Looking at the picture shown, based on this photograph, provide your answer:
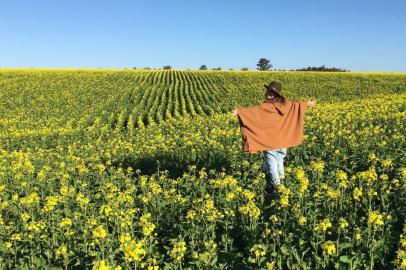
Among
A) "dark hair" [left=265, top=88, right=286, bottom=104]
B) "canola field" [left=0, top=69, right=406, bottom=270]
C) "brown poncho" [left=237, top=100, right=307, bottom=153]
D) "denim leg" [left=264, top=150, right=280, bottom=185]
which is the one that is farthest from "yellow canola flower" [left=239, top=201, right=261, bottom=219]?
"dark hair" [left=265, top=88, right=286, bottom=104]

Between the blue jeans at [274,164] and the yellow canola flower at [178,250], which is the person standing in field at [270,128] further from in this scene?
the yellow canola flower at [178,250]

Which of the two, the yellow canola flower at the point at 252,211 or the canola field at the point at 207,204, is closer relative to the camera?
the canola field at the point at 207,204

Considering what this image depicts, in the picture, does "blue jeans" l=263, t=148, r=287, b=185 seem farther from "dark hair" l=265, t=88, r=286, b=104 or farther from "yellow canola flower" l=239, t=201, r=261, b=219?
Answer: "yellow canola flower" l=239, t=201, r=261, b=219

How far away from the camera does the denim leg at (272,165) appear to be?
7.83m

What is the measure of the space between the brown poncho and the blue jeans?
0.15m

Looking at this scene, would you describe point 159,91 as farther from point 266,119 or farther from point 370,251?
point 370,251

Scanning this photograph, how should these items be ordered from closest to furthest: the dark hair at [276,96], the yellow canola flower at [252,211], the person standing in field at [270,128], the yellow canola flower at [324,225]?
the yellow canola flower at [324,225] → the yellow canola flower at [252,211] → the dark hair at [276,96] → the person standing in field at [270,128]

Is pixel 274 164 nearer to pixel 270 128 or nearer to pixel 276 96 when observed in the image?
pixel 270 128

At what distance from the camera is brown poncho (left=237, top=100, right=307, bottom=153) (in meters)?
7.95

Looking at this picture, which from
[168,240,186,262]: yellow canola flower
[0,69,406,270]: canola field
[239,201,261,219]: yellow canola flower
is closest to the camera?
[168,240,186,262]: yellow canola flower

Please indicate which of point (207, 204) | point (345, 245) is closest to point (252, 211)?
point (207, 204)

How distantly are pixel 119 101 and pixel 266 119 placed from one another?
31.2 metres

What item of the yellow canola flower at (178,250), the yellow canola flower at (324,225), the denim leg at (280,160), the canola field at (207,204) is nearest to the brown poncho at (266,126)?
the denim leg at (280,160)

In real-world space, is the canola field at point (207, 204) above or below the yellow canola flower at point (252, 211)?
below
